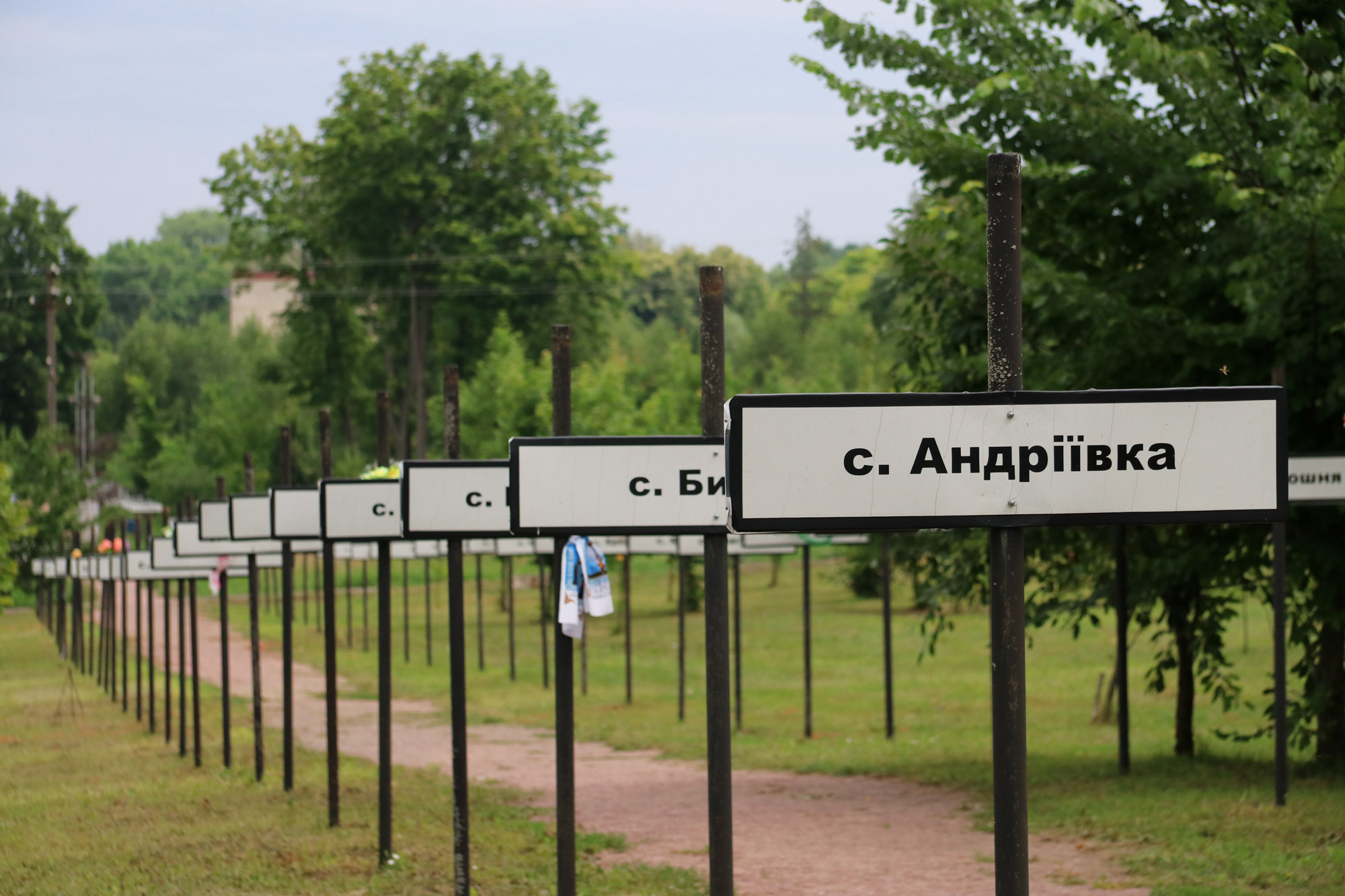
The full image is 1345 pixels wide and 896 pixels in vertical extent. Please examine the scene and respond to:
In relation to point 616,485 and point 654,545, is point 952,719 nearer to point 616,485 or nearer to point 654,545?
point 654,545

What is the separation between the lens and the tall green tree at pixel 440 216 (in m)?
50.2

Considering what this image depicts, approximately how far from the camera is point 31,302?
6650cm

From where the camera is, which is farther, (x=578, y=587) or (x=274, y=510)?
(x=274, y=510)

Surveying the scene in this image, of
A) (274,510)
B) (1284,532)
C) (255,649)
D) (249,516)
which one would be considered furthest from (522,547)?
(1284,532)

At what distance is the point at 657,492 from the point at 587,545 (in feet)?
3.39

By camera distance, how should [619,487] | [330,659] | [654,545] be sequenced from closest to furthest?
[619,487] < [330,659] < [654,545]

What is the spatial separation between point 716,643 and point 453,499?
2.57m

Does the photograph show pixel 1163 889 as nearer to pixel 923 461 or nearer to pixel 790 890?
pixel 790 890

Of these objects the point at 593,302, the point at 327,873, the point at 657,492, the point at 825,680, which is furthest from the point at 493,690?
the point at 593,302

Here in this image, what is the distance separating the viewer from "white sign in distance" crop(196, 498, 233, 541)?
13.3 metres

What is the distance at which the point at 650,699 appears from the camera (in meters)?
25.1

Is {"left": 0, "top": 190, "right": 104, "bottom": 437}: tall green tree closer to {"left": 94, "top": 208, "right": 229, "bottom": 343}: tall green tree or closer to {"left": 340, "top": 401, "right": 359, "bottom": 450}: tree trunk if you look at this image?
{"left": 340, "top": 401, "right": 359, "bottom": 450}: tree trunk

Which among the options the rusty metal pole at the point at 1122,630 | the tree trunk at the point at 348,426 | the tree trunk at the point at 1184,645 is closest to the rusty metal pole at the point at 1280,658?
the rusty metal pole at the point at 1122,630

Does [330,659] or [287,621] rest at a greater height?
[287,621]
